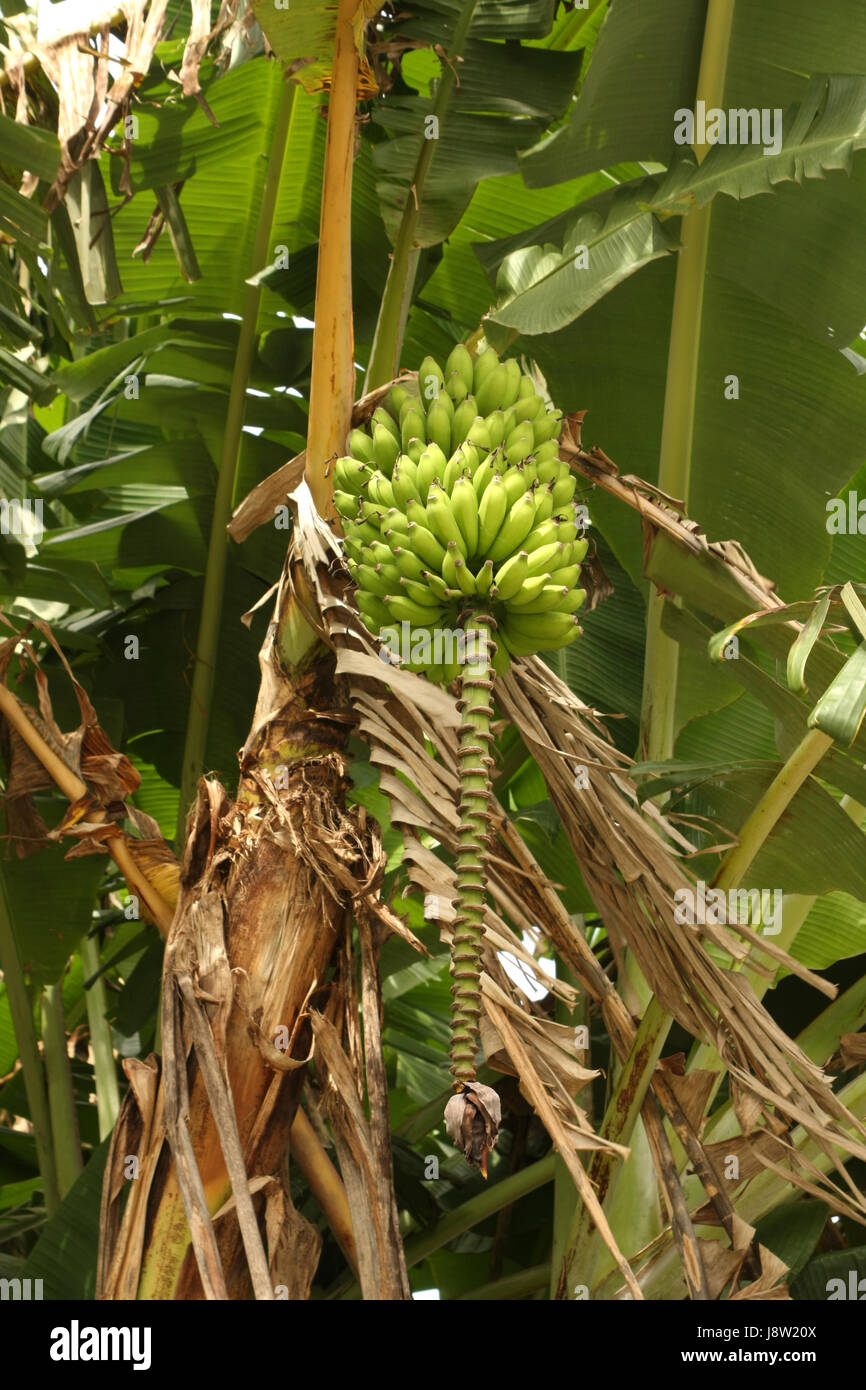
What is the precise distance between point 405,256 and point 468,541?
657 millimetres

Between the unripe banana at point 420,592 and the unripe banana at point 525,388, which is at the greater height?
the unripe banana at point 525,388

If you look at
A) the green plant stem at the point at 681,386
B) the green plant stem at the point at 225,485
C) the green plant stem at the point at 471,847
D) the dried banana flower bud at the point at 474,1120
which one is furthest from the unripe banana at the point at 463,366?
the green plant stem at the point at 225,485

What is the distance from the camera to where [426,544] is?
1.16m

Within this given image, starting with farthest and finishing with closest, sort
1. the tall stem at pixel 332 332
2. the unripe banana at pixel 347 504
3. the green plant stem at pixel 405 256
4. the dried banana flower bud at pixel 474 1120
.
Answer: the green plant stem at pixel 405 256 → the tall stem at pixel 332 332 → the unripe banana at pixel 347 504 → the dried banana flower bud at pixel 474 1120

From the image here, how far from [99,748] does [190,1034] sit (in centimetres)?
42

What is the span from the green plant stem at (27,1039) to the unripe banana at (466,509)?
129 centimetres

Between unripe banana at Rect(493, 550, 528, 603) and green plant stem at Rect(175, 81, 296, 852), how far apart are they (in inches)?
42.5

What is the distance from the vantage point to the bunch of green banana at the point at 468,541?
111 cm

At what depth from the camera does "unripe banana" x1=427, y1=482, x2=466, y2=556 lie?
1.15 metres

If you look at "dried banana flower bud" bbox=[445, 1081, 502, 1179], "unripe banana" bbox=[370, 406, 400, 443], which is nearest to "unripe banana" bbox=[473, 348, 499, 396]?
"unripe banana" bbox=[370, 406, 400, 443]

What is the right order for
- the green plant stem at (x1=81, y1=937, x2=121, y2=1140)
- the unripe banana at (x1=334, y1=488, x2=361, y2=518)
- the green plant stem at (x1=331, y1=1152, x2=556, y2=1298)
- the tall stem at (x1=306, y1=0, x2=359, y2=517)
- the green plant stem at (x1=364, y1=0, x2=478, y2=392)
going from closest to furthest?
the unripe banana at (x1=334, y1=488, x2=361, y2=518) → the tall stem at (x1=306, y1=0, x2=359, y2=517) → the green plant stem at (x1=364, y1=0, x2=478, y2=392) → the green plant stem at (x1=331, y1=1152, x2=556, y2=1298) → the green plant stem at (x1=81, y1=937, x2=121, y2=1140)

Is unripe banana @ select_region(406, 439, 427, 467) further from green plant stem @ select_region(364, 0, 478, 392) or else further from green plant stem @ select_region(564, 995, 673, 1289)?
green plant stem @ select_region(564, 995, 673, 1289)

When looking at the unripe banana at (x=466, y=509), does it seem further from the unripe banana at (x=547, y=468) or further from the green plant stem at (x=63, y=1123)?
the green plant stem at (x=63, y=1123)
